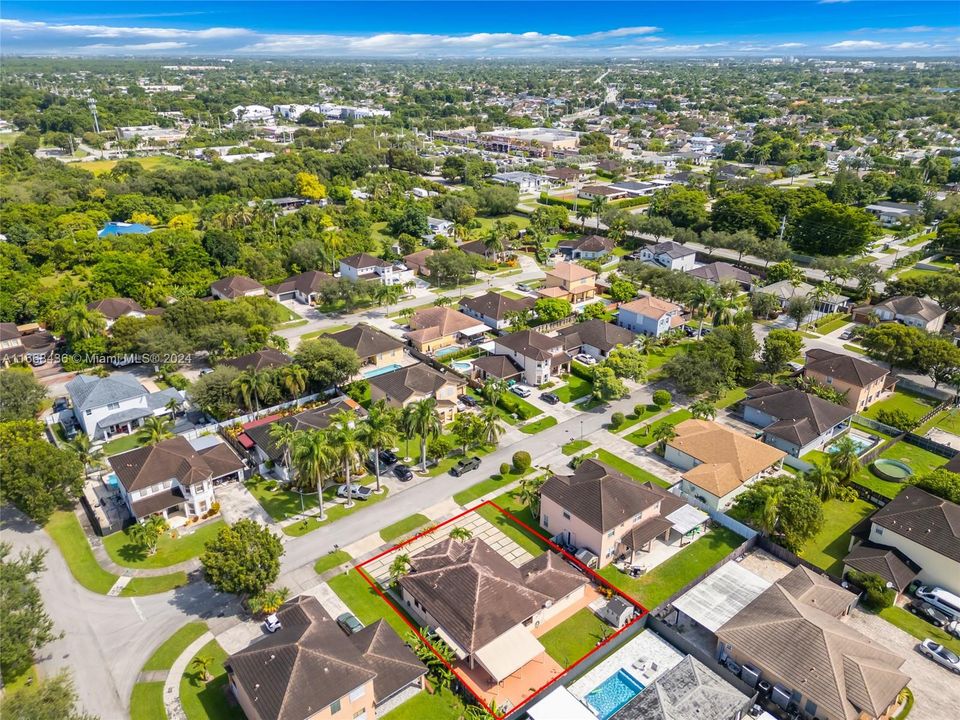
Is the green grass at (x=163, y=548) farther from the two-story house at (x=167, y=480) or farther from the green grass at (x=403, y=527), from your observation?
the green grass at (x=403, y=527)

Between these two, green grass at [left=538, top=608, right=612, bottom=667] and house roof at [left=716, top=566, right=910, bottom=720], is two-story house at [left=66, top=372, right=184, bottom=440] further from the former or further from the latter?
house roof at [left=716, top=566, right=910, bottom=720]

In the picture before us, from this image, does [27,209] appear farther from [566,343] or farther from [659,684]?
[659,684]

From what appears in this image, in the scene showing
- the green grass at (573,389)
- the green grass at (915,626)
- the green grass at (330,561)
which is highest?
the green grass at (915,626)

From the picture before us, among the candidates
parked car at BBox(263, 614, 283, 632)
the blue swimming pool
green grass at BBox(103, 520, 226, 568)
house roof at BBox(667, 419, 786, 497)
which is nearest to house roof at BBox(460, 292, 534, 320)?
house roof at BBox(667, 419, 786, 497)

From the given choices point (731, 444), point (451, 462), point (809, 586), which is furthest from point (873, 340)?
point (451, 462)

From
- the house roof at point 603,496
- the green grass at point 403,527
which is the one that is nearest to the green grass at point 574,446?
the house roof at point 603,496

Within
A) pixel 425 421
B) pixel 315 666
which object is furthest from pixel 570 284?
pixel 315 666
